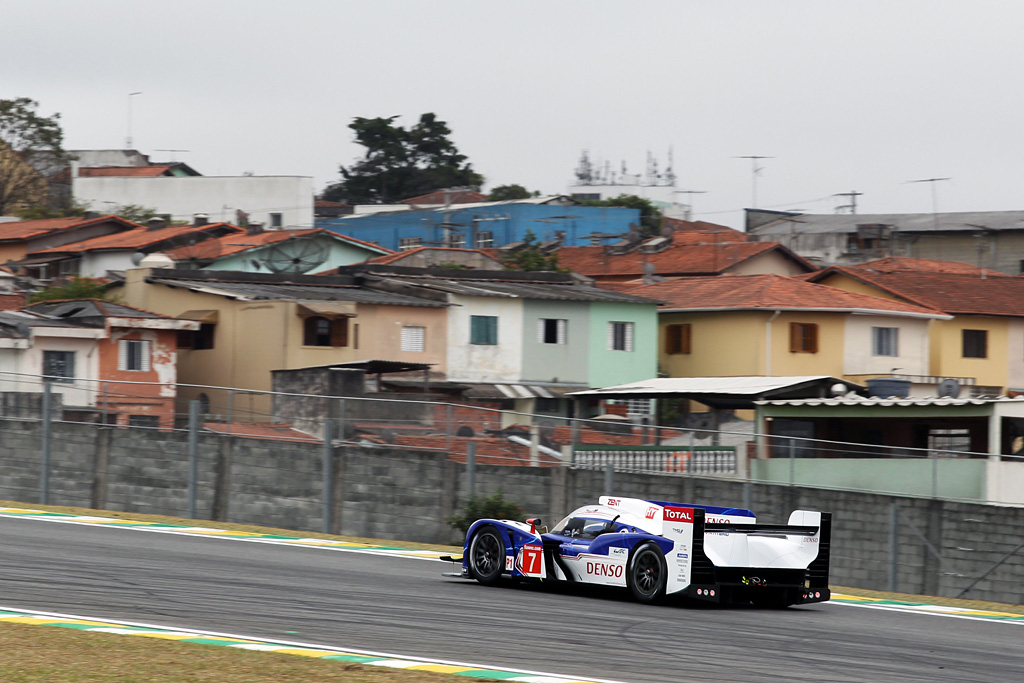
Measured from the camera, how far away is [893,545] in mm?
22938

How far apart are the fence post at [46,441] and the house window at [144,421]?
1.60 meters

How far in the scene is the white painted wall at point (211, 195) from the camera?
76750 mm

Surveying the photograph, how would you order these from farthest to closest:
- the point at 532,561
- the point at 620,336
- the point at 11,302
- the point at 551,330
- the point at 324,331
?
1. the point at 620,336
2. the point at 551,330
3. the point at 11,302
4. the point at 324,331
5. the point at 532,561

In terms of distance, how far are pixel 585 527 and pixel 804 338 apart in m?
37.4

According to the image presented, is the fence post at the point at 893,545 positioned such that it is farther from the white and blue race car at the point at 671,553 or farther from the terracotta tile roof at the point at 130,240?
the terracotta tile roof at the point at 130,240

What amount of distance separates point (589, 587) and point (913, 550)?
10.3 meters

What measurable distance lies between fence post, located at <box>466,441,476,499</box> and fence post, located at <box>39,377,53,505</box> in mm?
8648

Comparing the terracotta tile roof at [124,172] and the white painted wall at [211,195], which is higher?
the terracotta tile roof at [124,172]

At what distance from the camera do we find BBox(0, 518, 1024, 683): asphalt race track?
10078mm

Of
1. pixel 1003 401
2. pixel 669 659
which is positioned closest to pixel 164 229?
pixel 1003 401

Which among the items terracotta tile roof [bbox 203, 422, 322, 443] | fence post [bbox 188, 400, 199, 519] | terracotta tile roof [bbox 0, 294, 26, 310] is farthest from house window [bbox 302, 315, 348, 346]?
fence post [bbox 188, 400, 199, 519]

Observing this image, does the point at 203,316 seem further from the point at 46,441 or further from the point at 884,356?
the point at 884,356

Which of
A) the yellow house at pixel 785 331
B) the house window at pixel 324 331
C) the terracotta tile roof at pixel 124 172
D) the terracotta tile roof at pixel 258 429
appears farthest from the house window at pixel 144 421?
the terracotta tile roof at pixel 124 172

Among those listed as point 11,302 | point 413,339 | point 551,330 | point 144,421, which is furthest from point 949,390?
point 11,302
